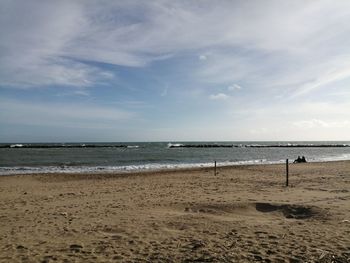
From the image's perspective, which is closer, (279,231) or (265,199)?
(279,231)

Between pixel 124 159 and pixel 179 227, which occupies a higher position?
pixel 179 227

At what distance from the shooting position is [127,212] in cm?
1009

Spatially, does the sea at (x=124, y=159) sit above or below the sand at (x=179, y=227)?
below

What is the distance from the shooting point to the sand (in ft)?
20.6

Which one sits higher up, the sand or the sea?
the sand

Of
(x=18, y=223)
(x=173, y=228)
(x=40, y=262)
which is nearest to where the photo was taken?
(x=40, y=262)

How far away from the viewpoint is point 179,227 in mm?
8227

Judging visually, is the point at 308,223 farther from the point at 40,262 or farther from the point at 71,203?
the point at 71,203

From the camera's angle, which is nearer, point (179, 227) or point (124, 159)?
point (179, 227)

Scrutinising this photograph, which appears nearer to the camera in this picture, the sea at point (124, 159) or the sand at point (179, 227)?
the sand at point (179, 227)

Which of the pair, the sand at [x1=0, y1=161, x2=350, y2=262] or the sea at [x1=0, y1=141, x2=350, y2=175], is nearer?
the sand at [x1=0, y1=161, x2=350, y2=262]

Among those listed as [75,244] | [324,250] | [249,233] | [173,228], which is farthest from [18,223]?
[324,250]

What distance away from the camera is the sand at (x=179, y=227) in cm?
627

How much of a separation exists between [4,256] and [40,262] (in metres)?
0.83
